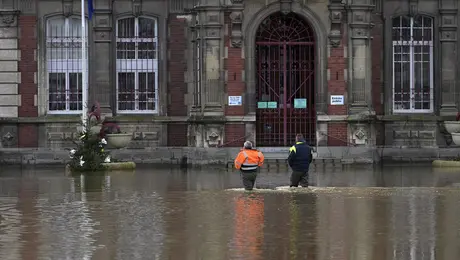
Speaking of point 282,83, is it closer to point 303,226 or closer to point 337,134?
point 337,134

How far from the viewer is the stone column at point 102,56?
3831 centimetres

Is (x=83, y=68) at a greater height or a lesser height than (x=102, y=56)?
lesser

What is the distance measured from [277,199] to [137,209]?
11.3 feet

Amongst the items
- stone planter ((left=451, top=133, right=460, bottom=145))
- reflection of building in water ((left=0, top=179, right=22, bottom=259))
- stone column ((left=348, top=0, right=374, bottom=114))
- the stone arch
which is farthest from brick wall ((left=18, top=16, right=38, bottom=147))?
stone planter ((left=451, top=133, right=460, bottom=145))

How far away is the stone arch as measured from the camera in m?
36.7

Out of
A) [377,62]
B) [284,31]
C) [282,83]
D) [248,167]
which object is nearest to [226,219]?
[248,167]

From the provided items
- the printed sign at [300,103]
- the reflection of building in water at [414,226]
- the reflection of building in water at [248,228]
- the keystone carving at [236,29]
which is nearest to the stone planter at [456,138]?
the printed sign at [300,103]

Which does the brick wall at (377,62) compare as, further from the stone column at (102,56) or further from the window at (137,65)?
the stone column at (102,56)

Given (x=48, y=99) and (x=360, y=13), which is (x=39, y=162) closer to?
(x=48, y=99)

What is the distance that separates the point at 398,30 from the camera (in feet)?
128

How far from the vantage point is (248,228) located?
19.1m

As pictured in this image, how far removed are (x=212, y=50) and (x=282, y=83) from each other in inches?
A: 101

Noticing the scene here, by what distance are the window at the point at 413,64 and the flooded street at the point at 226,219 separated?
7.65 m

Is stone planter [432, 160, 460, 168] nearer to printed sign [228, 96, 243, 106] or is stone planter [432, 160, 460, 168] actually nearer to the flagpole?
printed sign [228, 96, 243, 106]
